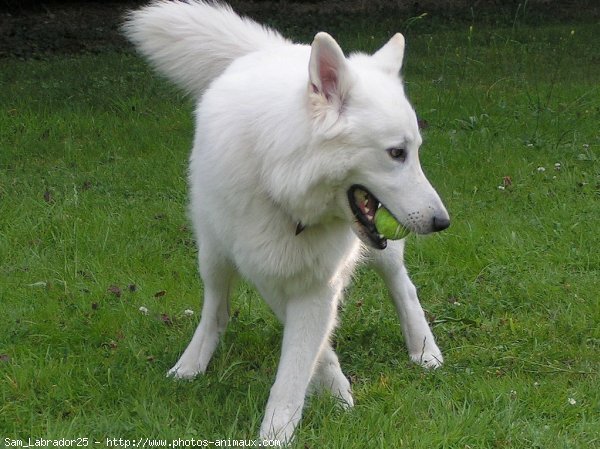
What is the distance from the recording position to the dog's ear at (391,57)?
3.48 meters

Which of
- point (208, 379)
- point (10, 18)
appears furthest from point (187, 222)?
point (10, 18)

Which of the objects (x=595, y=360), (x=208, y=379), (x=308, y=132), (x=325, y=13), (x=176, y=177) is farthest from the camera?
(x=325, y=13)

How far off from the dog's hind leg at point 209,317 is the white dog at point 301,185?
0.01 m

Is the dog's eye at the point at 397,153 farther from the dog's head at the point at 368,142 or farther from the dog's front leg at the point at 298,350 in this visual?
the dog's front leg at the point at 298,350

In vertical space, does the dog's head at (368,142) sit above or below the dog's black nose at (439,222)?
above

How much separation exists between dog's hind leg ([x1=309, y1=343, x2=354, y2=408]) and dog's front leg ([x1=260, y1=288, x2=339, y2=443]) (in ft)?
0.65

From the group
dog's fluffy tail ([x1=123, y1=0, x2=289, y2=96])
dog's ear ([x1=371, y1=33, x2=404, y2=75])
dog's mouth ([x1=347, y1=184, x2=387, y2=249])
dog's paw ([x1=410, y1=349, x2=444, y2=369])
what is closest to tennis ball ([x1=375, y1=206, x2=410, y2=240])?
dog's mouth ([x1=347, y1=184, x2=387, y2=249])

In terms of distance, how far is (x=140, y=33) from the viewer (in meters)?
4.33

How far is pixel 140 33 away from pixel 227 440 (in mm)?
2156

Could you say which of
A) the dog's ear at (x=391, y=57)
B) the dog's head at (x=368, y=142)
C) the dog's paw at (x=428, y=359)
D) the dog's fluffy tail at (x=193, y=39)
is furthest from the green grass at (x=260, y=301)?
the dog's ear at (x=391, y=57)

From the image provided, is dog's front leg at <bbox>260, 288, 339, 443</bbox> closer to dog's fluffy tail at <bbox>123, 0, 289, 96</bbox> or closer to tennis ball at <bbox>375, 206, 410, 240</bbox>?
tennis ball at <bbox>375, 206, 410, 240</bbox>

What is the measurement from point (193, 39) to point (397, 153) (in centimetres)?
154

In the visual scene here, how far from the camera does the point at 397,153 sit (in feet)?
10.4

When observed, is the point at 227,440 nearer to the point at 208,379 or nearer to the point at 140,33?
the point at 208,379
